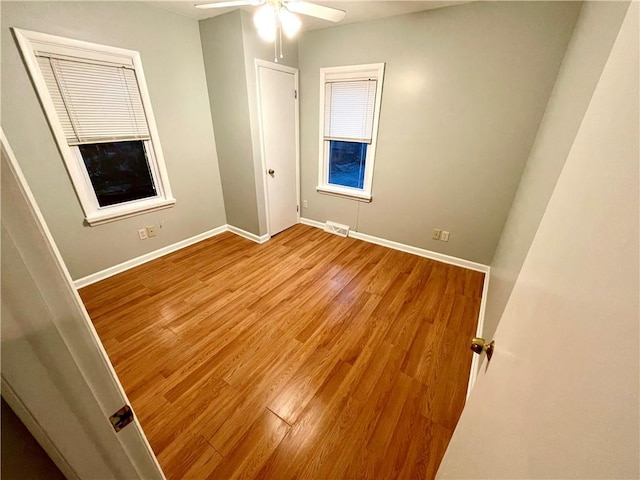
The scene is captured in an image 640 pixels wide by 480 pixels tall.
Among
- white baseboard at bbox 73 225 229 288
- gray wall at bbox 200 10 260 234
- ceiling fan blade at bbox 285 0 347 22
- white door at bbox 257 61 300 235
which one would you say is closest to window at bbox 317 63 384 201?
white door at bbox 257 61 300 235

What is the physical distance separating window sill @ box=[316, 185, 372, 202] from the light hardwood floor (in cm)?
87

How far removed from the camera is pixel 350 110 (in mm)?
2902

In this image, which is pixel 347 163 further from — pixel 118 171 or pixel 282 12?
pixel 118 171

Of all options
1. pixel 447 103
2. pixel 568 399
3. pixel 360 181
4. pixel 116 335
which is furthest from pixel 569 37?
pixel 116 335

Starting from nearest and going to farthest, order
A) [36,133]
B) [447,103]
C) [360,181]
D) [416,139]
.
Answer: [36,133] → [447,103] → [416,139] → [360,181]

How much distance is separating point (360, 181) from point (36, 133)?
10.00ft

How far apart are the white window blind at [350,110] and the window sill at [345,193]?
0.64 metres

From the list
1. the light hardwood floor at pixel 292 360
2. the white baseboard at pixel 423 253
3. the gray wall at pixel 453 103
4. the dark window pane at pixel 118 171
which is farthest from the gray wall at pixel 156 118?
the white baseboard at pixel 423 253

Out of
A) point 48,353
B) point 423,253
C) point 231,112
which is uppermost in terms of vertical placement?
point 231,112

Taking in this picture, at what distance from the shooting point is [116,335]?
186 cm

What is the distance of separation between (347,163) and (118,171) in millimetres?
2576

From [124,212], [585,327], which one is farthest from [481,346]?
[124,212]

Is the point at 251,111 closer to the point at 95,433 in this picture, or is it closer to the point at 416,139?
the point at 416,139

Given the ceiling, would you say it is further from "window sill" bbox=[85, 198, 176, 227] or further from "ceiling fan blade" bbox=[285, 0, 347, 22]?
"window sill" bbox=[85, 198, 176, 227]
